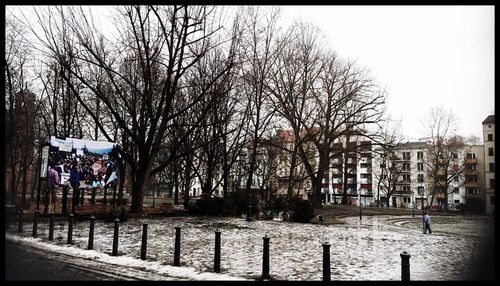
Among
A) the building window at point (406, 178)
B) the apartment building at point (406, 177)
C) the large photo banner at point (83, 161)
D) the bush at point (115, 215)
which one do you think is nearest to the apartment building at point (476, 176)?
the bush at point (115, 215)

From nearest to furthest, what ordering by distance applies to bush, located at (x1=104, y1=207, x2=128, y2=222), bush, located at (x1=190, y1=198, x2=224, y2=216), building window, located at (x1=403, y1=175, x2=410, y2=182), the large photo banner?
bush, located at (x1=104, y1=207, x2=128, y2=222) < the large photo banner < bush, located at (x1=190, y1=198, x2=224, y2=216) < building window, located at (x1=403, y1=175, x2=410, y2=182)

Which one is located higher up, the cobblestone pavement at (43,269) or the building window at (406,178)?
the building window at (406,178)

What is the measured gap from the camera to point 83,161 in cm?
2008

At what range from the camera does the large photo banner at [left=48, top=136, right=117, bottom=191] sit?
61.7 ft

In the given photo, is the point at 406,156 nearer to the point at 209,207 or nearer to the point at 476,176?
the point at 209,207

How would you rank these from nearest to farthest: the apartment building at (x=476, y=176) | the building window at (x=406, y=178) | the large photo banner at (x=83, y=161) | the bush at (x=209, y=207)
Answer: the apartment building at (x=476, y=176)
the large photo banner at (x=83, y=161)
the bush at (x=209, y=207)
the building window at (x=406, y=178)

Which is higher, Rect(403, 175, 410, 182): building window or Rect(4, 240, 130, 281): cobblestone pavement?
Rect(403, 175, 410, 182): building window

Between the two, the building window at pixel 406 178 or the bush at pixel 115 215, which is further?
the building window at pixel 406 178

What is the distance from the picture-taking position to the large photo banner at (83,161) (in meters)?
18.8

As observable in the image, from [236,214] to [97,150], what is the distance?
976 cm

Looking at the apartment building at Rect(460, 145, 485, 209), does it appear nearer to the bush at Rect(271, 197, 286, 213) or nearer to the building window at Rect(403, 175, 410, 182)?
the bush at Rect(271, 197, 286, 213)

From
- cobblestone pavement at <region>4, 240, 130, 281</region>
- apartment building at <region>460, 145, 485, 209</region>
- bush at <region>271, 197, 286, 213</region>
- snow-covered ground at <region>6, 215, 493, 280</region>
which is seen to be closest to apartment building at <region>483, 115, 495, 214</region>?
snow-covered ground at <region>6, 215, 493, 280</region>

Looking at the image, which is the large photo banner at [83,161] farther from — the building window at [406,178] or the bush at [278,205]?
the building window at [406,178]
